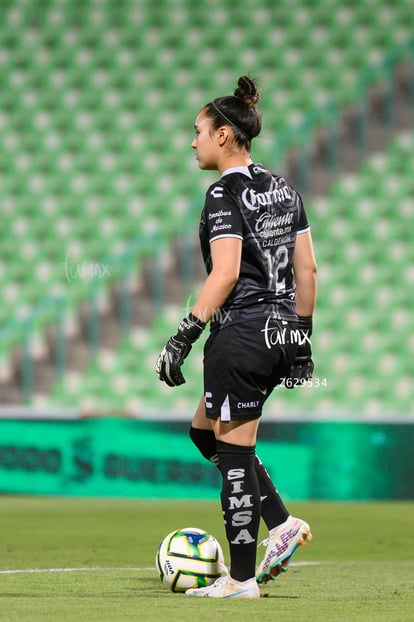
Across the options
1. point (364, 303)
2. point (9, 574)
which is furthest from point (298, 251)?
point (364, 303)

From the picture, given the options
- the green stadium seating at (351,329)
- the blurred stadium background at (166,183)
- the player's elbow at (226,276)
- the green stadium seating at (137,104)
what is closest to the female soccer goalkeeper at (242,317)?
the player's elbow at (226,276)

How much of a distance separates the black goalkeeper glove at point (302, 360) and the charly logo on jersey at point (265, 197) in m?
0.47

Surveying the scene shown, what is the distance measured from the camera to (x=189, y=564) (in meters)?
4.46

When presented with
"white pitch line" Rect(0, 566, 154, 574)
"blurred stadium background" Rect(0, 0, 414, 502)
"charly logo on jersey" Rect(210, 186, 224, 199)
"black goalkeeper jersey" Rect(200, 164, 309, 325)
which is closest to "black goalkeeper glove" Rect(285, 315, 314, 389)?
"black goalkeeper jersey" Rect(200, 164, 309, 325)

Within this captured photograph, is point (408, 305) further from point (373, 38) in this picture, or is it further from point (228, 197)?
point (228, 197)

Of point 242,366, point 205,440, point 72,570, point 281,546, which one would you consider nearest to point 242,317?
point 242,366

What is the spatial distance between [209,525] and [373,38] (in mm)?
7786

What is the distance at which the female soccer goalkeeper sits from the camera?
4.10 m

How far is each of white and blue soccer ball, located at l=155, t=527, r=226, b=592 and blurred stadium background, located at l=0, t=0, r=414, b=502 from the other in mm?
5993

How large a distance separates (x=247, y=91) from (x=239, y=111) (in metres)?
0.07

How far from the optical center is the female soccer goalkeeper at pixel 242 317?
161 inches

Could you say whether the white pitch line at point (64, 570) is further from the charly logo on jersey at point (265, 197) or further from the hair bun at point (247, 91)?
the hair bun at point (247, 91)

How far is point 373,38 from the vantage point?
14062 mm

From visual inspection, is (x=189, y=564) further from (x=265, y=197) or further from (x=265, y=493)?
(x=265, y=197)
